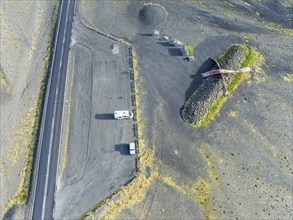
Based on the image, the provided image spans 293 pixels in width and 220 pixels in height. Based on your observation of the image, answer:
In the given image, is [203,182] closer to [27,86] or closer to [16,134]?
[16,134]

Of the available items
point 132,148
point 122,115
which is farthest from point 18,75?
point 132,148

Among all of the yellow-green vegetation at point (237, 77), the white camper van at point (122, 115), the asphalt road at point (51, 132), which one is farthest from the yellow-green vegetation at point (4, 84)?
the yellow-green vegetation at point (237, 77)

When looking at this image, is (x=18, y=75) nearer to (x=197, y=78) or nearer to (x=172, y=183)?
(x=197, y=78)

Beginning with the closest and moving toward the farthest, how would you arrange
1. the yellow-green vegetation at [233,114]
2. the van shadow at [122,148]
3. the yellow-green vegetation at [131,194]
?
the yellow-green vegetation at [131,194] → the van shadow at [122,148] → the yellow-green vegetation at [233,114]

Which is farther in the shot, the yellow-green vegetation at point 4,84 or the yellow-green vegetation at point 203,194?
the yellow-green vegetation at point 4,84

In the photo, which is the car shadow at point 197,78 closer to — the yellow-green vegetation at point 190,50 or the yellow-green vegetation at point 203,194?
the yellow-green vegetation at point 190,50
